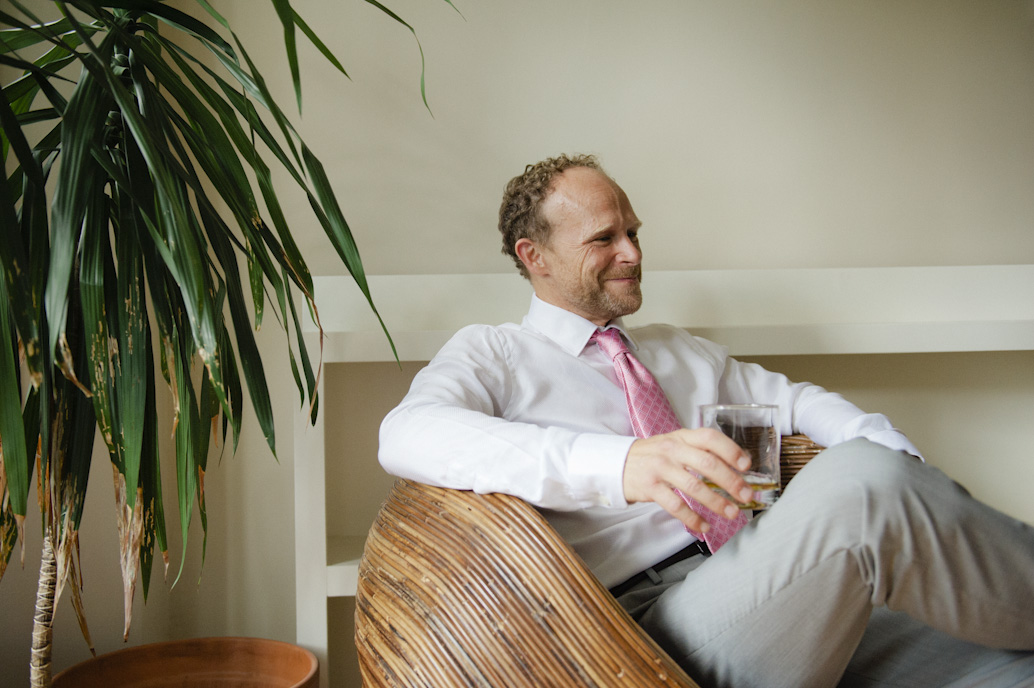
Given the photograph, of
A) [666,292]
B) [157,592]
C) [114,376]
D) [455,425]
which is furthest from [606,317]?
[157,592]

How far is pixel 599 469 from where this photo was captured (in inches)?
36.9

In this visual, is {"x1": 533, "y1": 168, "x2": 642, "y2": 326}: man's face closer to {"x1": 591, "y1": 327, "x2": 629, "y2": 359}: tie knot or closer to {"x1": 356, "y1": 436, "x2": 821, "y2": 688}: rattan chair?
{"x1": 591, "y1": 327, "x2": 629, "y2": 359}: tie knot

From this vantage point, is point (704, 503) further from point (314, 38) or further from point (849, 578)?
point (314, 38)

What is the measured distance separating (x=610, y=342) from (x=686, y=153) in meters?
0.74

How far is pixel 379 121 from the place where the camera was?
191 centimetres

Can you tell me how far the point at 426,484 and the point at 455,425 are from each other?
11 cm

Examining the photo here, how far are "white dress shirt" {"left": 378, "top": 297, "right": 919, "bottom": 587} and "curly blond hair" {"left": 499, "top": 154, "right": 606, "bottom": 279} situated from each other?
157 millimetres

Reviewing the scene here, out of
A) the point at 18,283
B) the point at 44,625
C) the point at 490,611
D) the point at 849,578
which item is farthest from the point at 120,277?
the point at 849,578

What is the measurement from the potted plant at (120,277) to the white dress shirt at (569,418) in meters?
0.23

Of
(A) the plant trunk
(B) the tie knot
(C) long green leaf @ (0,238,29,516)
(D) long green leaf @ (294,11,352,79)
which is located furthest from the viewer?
(B) the tie knot

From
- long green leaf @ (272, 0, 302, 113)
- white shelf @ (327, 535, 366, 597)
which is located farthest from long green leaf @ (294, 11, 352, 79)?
white shelf @ (327, 535, 366, 597)

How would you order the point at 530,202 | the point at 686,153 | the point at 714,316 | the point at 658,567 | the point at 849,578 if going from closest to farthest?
the point at 849,578 < the point at 658,567 < the point at 530,202 < the point at 714,316 < the point at 686,153

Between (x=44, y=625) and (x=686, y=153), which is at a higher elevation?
(x=686, y=153)

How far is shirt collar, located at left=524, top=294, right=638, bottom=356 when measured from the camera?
151cm
